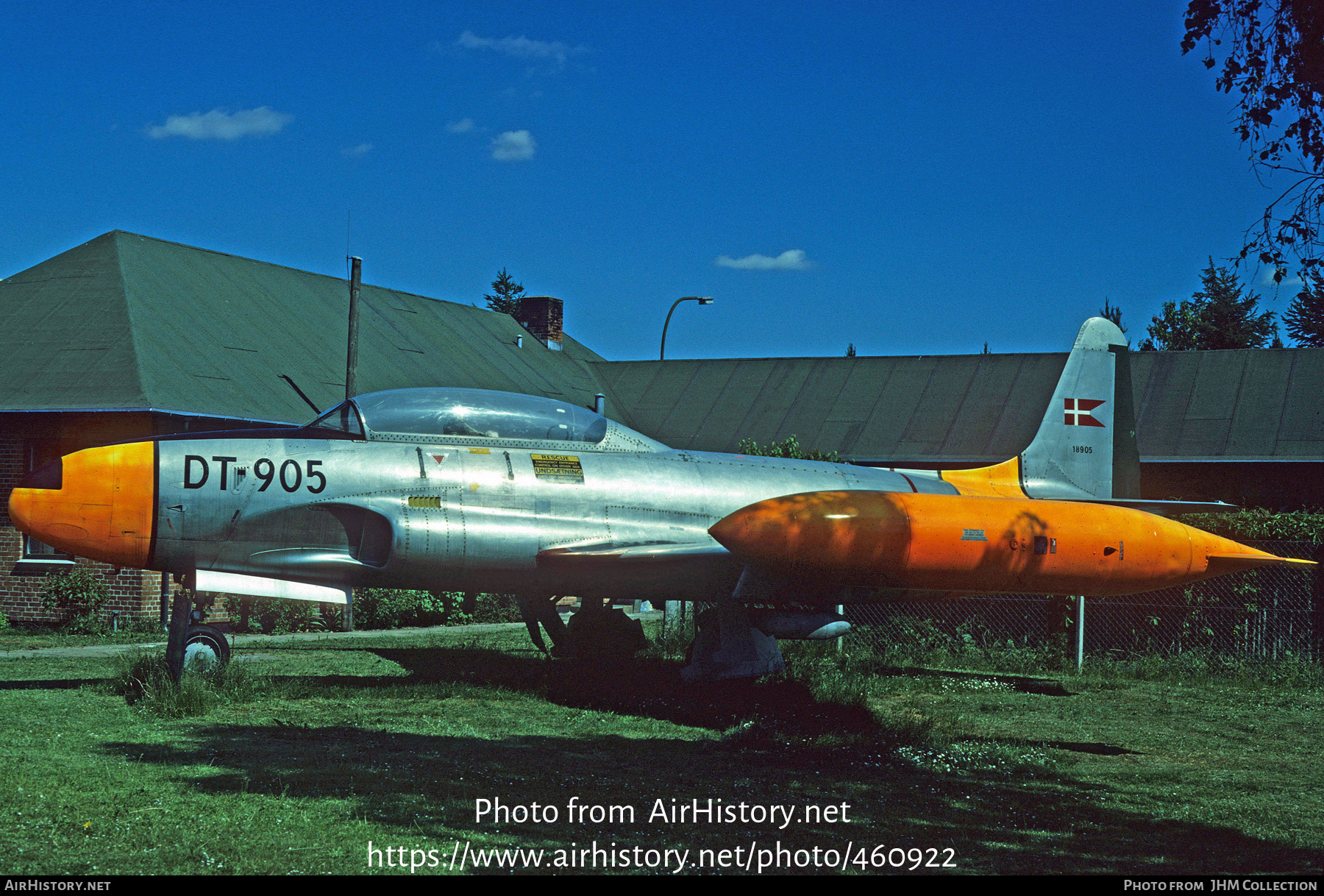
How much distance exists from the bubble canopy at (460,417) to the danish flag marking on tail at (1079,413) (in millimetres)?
6870

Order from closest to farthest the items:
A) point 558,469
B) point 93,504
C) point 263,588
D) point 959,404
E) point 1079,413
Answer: point 93,504, point 263,588, point 558,469, point 1079,413, point 959,404

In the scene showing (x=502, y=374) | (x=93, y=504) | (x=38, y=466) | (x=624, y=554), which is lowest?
(x=624, y=554)

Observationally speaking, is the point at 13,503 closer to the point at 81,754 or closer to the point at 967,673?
the point at 81,754

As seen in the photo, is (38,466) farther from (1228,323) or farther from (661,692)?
(1228,323)

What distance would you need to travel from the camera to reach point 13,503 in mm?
10758

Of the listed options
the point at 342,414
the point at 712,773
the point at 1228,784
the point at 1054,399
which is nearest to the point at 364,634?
the point at 342,414

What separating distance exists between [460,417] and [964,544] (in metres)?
5.17

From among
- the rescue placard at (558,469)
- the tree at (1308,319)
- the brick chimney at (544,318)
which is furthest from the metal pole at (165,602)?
the tree at (1308,319)

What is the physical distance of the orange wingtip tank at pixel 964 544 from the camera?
9.82 metres

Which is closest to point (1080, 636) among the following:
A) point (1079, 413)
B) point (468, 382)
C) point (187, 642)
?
point (1079, 413)

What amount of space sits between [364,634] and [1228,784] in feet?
49.3

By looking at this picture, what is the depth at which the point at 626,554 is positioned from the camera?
11680mm

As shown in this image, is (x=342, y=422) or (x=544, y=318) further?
(x=544, y=318)

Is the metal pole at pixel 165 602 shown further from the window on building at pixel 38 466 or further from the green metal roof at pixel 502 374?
the green metal roof at pixel 502 374
